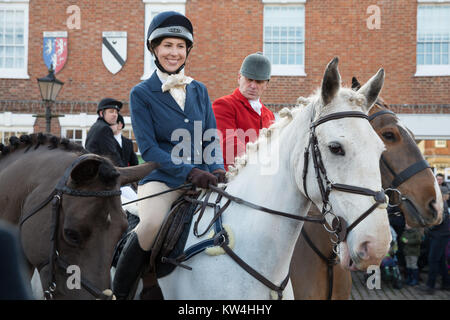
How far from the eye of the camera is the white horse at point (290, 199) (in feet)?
7.36

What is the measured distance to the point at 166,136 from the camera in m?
3.18

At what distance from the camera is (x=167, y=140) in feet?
10.5

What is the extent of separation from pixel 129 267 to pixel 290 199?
48.0 inches

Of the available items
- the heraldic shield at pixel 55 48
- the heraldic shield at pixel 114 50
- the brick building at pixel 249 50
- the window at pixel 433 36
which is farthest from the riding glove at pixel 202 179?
the window at pixel 433 36

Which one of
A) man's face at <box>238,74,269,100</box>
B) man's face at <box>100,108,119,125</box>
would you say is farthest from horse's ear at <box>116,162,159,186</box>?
man's face at <box>100,108,119,125</box>

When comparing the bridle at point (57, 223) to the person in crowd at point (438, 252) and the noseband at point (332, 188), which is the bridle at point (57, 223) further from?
the person in crowd at point (438, 252)

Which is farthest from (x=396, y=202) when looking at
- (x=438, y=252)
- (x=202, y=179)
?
(x=438, y=252)

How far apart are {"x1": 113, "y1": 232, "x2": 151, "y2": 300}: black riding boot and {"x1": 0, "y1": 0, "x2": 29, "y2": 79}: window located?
13439 mm

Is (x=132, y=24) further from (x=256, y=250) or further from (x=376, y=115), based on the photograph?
(x=256, y=250)

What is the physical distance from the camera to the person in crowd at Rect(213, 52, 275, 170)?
4184 mm

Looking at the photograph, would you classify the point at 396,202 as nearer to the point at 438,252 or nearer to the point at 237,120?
the point at 237,120

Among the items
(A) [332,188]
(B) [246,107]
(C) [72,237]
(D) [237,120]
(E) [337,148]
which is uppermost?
(B) [246,107]

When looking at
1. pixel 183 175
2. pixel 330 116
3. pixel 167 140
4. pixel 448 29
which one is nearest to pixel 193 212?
pixel 183 175

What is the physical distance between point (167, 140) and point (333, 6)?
41.3 ft
